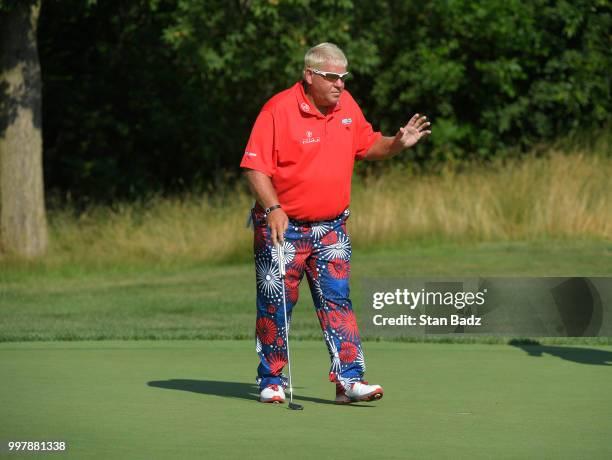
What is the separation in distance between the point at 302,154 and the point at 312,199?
254mm

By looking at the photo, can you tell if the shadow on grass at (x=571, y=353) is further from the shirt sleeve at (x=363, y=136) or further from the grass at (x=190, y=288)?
the shirt sleeve at (x=363, y=136)

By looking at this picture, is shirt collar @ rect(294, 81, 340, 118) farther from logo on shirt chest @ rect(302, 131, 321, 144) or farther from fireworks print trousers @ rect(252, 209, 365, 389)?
fireworks print trousers @ rect(252, 209, 365, 389)

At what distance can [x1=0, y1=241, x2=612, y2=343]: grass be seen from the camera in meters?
12.8

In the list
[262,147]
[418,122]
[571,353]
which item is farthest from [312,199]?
[571,353]

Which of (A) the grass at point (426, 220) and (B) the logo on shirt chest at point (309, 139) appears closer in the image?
(B) the logo on shirt chest at point (309, 139)

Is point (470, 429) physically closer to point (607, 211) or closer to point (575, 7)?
point (607, 211)

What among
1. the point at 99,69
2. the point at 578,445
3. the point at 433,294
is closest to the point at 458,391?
the point at 578,445

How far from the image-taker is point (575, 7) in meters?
27.6

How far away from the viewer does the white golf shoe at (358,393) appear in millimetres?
7543

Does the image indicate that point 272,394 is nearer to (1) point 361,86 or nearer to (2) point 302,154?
(2) point 302,154

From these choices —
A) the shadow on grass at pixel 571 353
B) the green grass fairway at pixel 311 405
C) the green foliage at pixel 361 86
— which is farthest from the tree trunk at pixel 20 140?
the shadow on grass at pixel 571 353

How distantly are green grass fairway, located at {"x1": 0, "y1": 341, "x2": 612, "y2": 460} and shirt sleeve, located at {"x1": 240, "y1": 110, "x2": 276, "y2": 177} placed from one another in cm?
129

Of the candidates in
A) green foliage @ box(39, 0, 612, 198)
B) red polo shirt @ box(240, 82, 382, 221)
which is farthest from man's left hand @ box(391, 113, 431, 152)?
green foliage @ box(39, 0, 612, 198)

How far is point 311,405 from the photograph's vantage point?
7.68m
